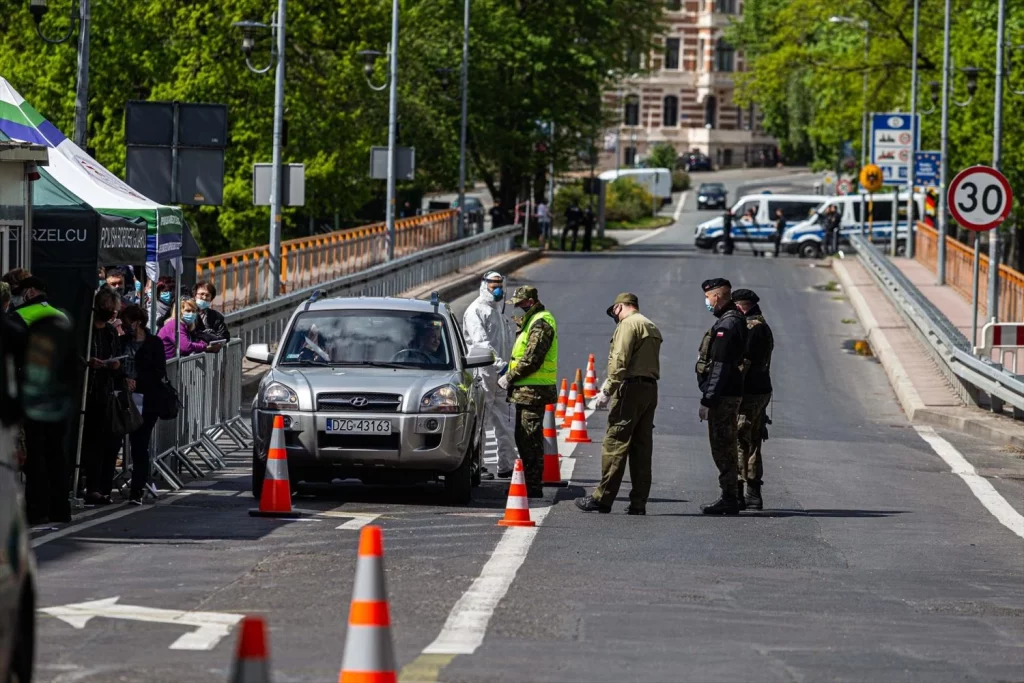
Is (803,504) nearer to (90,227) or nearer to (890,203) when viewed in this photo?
(90,227)

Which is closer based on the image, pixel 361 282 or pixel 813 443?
pixel 813 443

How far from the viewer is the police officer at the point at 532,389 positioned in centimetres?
1599

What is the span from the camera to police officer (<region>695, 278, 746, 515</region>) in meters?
15.1

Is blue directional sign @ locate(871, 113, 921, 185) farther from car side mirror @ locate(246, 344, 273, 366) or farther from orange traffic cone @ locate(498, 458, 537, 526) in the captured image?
orange traffic cone @ locate(498, 458, 537, 526)

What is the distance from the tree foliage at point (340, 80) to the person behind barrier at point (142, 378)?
126 ft

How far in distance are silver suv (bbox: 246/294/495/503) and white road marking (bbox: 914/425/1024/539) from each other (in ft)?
13.5

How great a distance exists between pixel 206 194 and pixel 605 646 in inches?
488

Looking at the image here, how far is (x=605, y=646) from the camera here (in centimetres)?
910

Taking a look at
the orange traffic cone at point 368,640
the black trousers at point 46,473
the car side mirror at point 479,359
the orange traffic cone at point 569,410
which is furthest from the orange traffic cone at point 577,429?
the orange traffic cone at point 368,640

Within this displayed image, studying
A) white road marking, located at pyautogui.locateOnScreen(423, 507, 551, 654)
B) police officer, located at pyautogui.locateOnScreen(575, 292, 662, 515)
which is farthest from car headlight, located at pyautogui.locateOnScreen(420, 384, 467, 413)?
white road marking, located at pyautogui.locateOnScreen(423, 507, 551, 654)

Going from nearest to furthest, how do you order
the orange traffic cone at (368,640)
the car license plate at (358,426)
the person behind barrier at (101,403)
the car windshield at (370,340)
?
the orange traffic cone at (368,640)
the person behind barrier at (101,403)
the car license plate at (358,426)
the car windshield at (370,340)

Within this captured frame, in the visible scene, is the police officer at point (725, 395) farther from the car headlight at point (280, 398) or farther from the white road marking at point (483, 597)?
the car headlight at point (280, 398)

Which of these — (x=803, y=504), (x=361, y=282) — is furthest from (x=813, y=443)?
(x=361, y=282)

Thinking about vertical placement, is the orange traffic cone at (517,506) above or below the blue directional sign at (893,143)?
below
